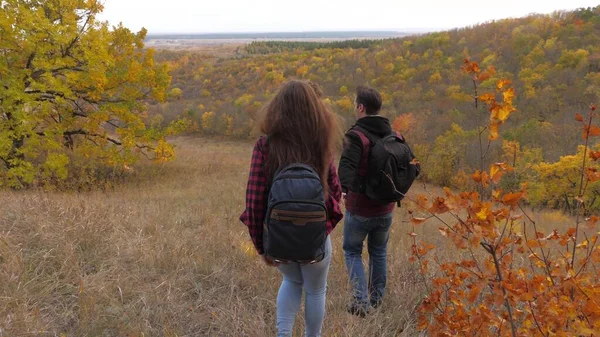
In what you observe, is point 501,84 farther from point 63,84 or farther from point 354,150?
point 63,84

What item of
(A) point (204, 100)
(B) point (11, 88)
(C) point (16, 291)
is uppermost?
(B) point (11, 88)

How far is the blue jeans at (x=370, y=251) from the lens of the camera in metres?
3.34

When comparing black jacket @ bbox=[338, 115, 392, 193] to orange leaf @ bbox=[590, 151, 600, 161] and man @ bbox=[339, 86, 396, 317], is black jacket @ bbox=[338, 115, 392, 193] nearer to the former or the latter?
man @ bbox=[339, 86, 396, 317]

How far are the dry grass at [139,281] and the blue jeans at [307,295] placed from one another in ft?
0.85

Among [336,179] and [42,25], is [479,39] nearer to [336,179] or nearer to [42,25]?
[42,25]

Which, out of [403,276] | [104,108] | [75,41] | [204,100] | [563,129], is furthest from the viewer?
[204,100]

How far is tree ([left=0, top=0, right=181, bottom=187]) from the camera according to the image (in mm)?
11016

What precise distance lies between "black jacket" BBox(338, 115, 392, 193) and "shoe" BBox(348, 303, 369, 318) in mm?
940

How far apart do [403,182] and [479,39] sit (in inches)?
2273

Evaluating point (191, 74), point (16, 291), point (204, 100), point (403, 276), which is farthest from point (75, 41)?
point (191, 74)

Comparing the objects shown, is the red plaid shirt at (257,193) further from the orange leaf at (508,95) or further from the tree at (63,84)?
the tree at (63,84)

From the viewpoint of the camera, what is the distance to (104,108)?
45.9 feet

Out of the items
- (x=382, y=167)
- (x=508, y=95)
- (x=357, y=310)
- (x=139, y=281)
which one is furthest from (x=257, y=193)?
(x=139, y=281)

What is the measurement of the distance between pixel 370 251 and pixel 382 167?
82cm
